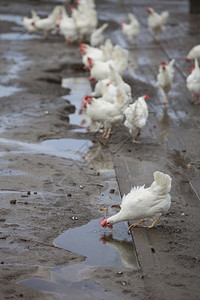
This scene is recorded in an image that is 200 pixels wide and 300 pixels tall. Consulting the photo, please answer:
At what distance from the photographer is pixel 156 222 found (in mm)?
6988

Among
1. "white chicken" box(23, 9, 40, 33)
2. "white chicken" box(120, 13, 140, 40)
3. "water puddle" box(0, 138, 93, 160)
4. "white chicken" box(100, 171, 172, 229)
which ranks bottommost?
"white chicken" box(100, 171, 172, 229)

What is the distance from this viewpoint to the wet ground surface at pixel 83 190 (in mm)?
5660

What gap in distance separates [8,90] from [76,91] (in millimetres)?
1634

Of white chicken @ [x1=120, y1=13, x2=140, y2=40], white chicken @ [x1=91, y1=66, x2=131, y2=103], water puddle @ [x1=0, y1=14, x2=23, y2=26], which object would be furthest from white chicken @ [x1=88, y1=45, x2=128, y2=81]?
water puddle @ [x1=0, y1=14, x2=23, y2=26]

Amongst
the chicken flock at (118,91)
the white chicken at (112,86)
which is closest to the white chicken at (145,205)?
the chicken flock at (118,91)

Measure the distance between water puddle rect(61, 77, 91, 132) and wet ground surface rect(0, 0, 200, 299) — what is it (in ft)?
0.08

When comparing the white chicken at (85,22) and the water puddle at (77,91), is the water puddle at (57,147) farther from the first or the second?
the white chicken at (85,22)

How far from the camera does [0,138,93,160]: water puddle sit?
9.41 metres

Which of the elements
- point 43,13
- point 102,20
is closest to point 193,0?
point 102,20

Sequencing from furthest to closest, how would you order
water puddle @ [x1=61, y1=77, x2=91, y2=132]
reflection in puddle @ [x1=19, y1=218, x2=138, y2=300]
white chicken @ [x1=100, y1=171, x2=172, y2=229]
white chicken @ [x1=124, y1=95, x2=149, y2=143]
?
water puddle @ [x1=61, y1=77, x2=91, y2=132]
white chicken @ [x1=124, y1=95, x2=149, y2=143]
white chicken @ [x1=100, y1=171, x2=172, y2=229]
reflection in puddle @ [x1=19, y1=218, x2=138, y2=300]

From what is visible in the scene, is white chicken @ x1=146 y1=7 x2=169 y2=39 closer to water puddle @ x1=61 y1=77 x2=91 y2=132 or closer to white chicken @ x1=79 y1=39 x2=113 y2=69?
white chicken @ x1=79 y1=39 x2=113 y2=69

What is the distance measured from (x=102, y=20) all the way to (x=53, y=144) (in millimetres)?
15285

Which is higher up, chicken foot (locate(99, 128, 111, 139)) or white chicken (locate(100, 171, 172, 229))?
chicken foot (locate(99, 128, 111, 139))

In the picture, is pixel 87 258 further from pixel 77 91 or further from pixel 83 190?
pixel 77 91
